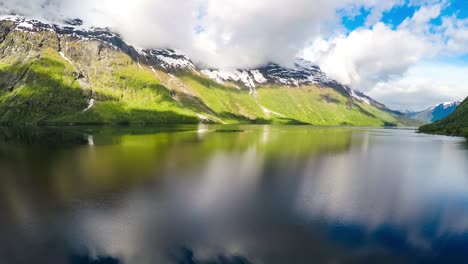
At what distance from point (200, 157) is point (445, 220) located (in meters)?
55.9

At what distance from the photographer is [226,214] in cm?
3869

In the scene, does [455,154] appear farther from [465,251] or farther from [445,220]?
[465,251]

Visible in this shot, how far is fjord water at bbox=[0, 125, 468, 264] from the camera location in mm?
29750

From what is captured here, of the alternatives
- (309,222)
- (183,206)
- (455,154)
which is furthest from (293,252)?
(455,154)

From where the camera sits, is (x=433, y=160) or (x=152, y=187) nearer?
(x=152, y=187)

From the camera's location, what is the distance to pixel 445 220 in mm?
39594

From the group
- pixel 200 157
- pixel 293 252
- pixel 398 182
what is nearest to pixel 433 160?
pixel 398 182

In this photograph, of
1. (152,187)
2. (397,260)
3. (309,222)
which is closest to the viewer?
(397,260)

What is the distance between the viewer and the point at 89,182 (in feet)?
173

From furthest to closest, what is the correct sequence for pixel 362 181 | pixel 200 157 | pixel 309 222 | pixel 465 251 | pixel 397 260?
pixel 200 157
pixel 362 181
pixel 309 222
pixel 465 251
pixel 397 260

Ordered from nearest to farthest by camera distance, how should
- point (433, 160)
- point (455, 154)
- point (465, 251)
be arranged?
point (465, 251) → point (433, 160) → point (455, 154)

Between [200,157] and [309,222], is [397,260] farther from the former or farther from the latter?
[200,157]

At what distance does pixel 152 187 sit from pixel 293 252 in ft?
91.9

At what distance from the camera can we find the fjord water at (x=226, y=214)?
97.6ft
